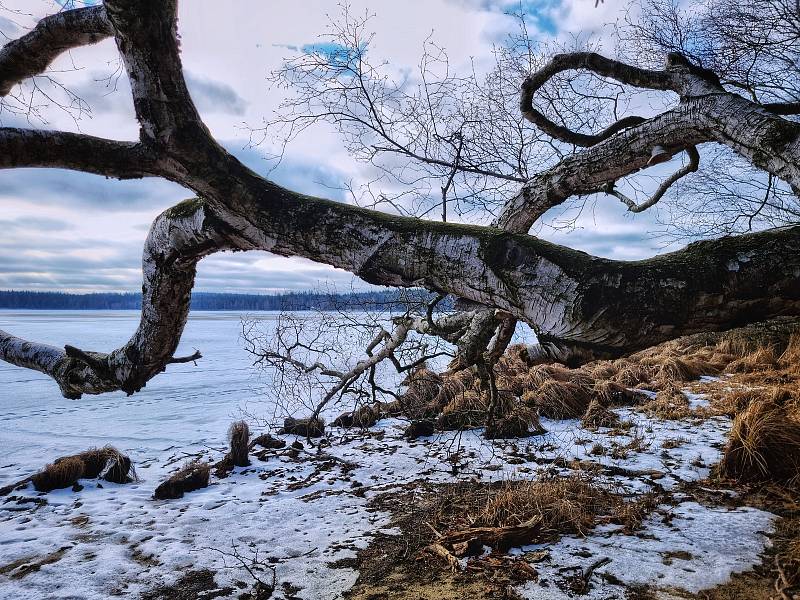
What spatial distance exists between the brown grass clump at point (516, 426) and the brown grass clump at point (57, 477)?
561 centimetres

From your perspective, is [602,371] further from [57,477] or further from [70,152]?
[70,152]

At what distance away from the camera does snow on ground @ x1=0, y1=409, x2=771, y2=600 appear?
3.21 m

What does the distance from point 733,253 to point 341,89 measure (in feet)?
13.5

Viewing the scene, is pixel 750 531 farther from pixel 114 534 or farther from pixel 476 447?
pixel 114 534

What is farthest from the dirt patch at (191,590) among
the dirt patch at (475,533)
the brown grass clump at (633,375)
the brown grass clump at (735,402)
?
the brown grass clump at (633,375)

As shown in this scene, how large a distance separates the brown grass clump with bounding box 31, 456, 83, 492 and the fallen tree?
423 cm

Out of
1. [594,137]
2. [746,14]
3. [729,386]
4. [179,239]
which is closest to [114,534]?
[179,239]

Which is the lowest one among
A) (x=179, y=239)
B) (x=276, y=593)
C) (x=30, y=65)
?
(x=276, y=593)

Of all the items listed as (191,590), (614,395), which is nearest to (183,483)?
(191,590)

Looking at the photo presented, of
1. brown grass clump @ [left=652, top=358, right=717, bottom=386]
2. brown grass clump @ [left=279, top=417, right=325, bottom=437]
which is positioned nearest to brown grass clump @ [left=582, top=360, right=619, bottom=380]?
brown grass clump @ [left=652, top=358, right=717, bottom=386]

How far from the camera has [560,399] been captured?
26.5 ft

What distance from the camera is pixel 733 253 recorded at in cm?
146

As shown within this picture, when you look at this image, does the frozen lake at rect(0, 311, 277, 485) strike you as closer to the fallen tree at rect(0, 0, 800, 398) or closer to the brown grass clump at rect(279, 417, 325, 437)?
the brown grass clump at rect(279, 417, 325, 437)

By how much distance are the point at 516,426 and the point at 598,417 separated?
144 centimetres
